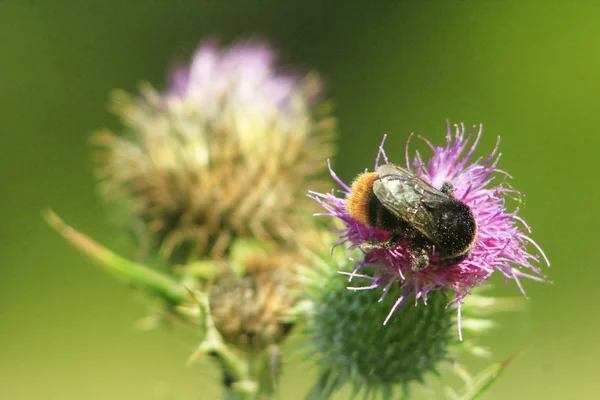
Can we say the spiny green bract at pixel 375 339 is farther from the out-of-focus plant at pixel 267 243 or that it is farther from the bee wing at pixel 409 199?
the bee wing at pixel 409 199

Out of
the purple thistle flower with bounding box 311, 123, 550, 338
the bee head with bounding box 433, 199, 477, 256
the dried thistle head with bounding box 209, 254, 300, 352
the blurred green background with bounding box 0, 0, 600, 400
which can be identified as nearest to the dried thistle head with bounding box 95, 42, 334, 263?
the dried thistle head with bounding box 209, 254, 300, 352

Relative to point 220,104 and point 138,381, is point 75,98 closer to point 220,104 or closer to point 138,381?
point 138,381

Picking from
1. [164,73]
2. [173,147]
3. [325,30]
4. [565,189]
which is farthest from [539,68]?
[173,147]

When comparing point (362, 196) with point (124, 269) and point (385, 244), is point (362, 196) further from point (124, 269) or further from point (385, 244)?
point (124, 269)

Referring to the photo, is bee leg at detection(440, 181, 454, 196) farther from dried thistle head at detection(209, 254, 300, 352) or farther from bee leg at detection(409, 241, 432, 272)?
dried thistle head at detection(209, 254, 300, 352)

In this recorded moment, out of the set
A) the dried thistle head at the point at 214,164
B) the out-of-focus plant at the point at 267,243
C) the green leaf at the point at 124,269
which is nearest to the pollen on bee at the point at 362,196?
the out-of-focus plant at the point at 267,243

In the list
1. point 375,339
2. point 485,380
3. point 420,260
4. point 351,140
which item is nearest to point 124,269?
point 375,339
